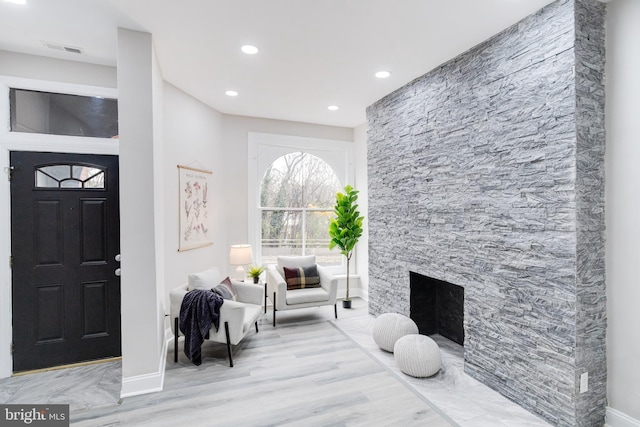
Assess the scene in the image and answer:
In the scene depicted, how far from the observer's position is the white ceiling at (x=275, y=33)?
223 cm

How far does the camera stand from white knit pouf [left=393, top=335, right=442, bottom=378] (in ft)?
8.98

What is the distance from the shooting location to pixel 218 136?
466cm

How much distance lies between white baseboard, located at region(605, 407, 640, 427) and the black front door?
4.10 m

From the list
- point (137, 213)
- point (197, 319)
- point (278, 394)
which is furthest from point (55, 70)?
point (278, 394)

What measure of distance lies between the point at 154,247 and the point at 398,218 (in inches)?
104

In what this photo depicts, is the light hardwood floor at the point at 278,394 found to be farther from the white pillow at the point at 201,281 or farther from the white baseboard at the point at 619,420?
the white baseboard at the point at 619,420

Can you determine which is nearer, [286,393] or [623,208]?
[623,208]

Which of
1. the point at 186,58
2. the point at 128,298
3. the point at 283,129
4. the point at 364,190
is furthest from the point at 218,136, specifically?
the point at 128,298

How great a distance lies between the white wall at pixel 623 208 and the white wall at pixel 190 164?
13.0 ft

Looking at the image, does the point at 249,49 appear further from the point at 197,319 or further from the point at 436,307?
the point at 436,307

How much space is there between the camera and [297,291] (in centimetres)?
418

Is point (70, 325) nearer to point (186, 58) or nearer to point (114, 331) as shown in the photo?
point (114, 331)

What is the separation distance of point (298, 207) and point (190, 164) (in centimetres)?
187

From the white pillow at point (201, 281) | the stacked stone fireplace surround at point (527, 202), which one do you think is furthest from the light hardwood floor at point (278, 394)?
the stacked stone fireplace surround at point (527, 202)
